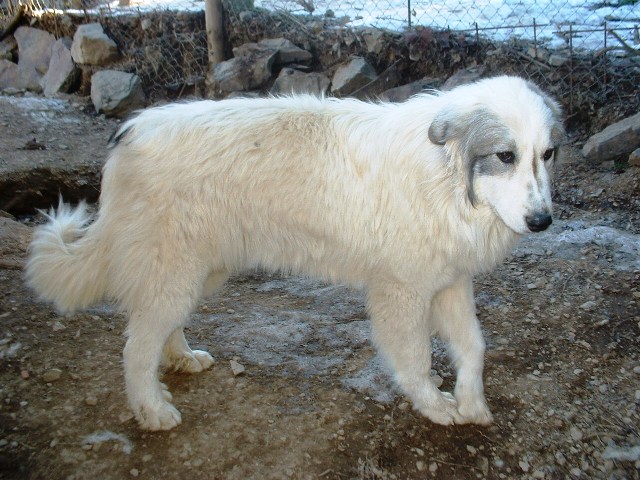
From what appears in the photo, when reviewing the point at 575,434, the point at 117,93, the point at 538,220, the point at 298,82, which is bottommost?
the point at 575,434

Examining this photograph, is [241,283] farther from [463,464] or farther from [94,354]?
[463,464]

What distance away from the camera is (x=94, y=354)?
137 inches

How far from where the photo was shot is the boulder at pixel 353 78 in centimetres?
699

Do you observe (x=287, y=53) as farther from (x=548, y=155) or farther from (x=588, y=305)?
(x=548, y=155)

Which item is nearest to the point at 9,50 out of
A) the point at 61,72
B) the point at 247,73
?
the point at 61,72

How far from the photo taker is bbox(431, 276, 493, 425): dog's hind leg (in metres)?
3.06

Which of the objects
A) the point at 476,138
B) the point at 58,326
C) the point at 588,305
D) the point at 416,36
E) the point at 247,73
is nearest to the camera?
the point at 476,138

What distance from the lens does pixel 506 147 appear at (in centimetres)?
A: 258

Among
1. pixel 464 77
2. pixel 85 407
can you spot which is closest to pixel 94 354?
pixel 85 407

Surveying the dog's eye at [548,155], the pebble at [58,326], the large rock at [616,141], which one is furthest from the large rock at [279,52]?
the dog's eye at [548,155]

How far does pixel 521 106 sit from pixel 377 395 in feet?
5.37

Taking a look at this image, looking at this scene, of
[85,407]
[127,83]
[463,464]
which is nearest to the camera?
[463,464]

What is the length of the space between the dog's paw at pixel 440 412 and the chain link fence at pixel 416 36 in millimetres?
4272

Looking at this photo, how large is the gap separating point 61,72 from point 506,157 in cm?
741
